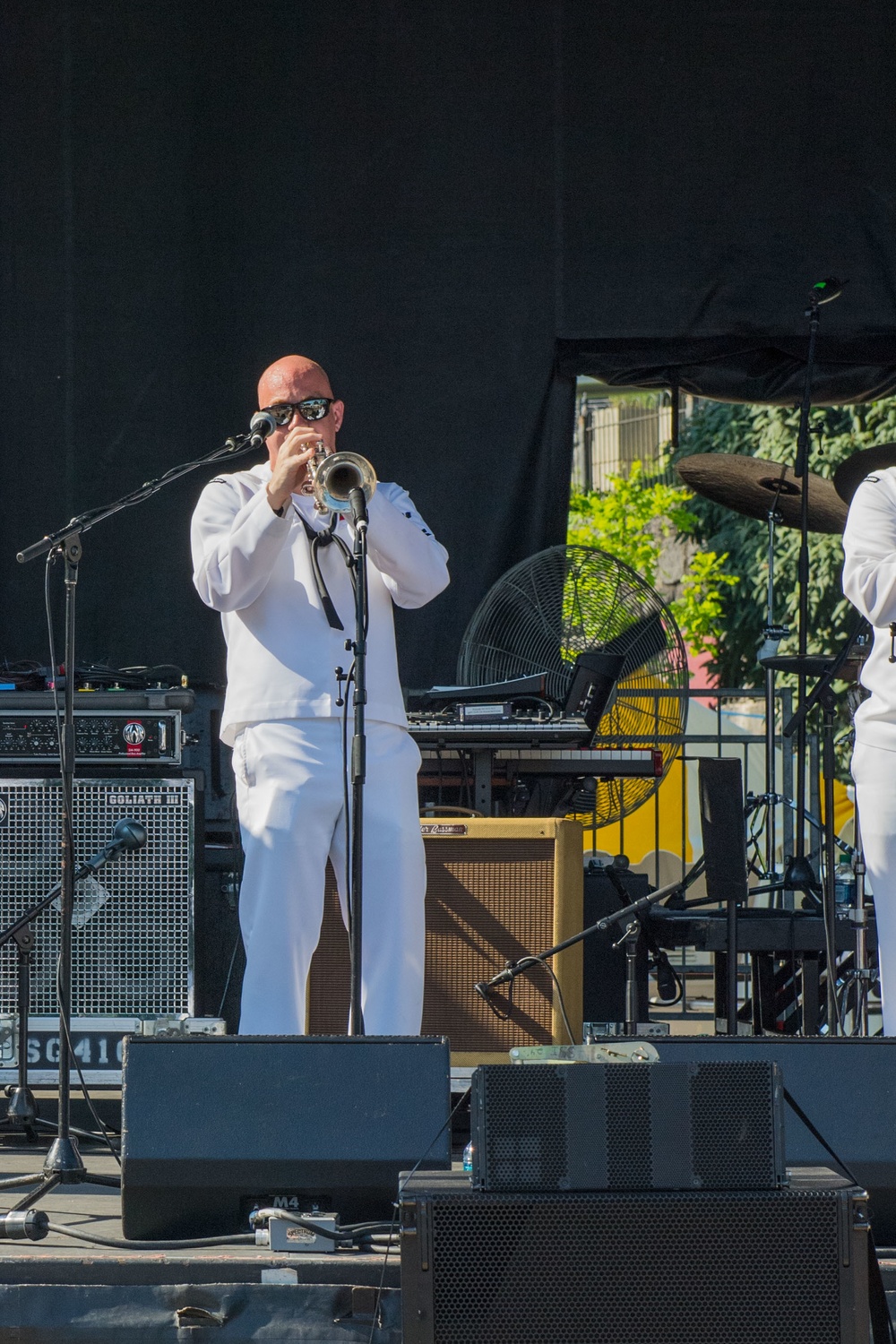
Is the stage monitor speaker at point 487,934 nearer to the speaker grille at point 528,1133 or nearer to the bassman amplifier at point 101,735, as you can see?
the bassman amplifier at point 101,735

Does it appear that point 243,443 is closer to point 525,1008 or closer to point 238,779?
point 238,779

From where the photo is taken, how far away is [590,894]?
4918 mm

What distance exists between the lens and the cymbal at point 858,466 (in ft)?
16.9

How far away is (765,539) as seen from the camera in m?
16.2

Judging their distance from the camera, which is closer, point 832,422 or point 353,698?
point 353,698

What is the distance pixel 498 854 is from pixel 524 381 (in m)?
2.06

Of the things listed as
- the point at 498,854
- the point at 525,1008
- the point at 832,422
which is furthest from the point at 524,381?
the point at 832,422

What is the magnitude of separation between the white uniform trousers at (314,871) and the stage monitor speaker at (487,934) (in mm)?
645

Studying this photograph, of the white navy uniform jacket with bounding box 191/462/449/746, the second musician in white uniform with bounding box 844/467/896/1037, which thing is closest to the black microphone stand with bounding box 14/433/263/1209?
the white navy uniform jacket with bounding box 191/462/449/746

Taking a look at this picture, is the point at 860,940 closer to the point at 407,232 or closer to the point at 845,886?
the point at 845,886

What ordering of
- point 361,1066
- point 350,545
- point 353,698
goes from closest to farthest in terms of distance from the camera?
1. point 361,1066
2. point 353,698
3. point 350,545

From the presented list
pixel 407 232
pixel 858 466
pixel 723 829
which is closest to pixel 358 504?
pixel 723 829

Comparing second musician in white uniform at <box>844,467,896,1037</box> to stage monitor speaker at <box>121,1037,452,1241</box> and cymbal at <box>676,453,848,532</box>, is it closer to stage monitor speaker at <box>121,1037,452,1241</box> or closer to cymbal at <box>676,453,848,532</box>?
stage monitor speaker at <box>121,1037,452,1241</box>

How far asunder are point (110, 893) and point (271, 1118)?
156 centimetres
